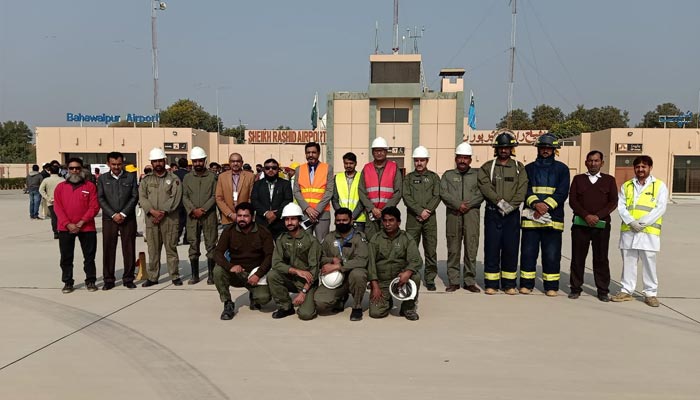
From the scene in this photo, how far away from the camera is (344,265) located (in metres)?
5.71

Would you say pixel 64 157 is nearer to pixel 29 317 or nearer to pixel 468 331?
pixel 29 317

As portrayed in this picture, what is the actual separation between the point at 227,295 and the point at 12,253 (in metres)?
6.76

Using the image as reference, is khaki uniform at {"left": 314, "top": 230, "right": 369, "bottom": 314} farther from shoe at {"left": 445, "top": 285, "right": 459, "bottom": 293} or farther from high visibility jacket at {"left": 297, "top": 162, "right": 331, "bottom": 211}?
shoe at {"left": 445, "top": 285, "right": 459, "bottom": 293}

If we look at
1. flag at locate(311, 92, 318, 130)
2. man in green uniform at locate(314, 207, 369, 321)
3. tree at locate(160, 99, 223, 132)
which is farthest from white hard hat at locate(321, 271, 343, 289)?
tree at locate(160, 99, 223, 132)

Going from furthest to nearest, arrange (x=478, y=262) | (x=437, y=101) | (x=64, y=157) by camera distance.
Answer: (x=64, y=157) < (x=437, y=101) < (x=478, y=262)

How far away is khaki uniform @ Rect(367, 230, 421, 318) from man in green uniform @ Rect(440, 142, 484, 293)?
53.4 inches

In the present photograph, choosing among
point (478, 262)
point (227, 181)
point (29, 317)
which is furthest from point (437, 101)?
point (29, 317)

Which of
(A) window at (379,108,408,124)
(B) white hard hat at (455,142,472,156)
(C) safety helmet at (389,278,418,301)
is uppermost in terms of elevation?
(A) window at (379,108,408,124)

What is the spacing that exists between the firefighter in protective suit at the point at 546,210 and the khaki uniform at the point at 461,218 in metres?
0.67

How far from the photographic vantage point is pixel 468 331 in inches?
206

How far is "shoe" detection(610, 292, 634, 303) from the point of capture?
649 centimetres

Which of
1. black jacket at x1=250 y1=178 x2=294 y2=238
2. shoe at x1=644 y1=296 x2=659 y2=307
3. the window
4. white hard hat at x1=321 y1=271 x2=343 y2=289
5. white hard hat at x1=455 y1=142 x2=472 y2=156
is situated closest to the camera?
white hard hat at x1=321 y1=271 x2=343 y2=289

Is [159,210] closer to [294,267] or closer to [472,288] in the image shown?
[294,267]

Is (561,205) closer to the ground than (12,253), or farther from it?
farther from it
